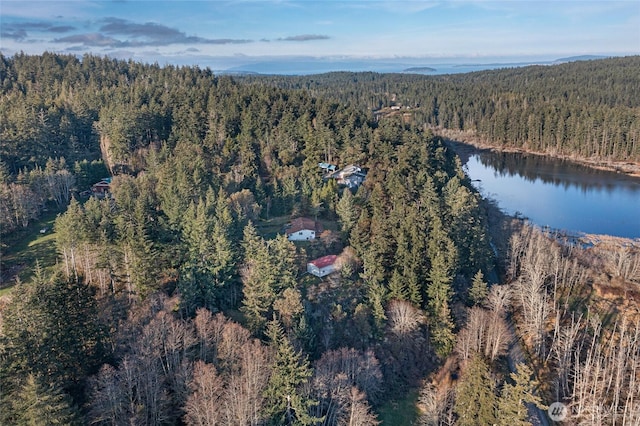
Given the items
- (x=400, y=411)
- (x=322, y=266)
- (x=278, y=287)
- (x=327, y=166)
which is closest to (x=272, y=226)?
(x=322, y=266)

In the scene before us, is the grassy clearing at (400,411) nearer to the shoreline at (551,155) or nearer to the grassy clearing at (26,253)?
the grassy clearing at (26,253)

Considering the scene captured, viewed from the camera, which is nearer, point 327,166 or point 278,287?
point 278,287

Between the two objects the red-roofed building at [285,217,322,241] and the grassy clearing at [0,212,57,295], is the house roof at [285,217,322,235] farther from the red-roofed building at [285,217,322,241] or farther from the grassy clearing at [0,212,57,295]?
the grassy clearing at [0,212,57,295]

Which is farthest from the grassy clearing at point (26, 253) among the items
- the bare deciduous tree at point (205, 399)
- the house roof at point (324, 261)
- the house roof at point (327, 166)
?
the house roof at point (327, 166)

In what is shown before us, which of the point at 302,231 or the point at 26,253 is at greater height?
the point at 302,231

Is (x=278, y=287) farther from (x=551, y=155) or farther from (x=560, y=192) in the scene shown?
(x=551, y=155)

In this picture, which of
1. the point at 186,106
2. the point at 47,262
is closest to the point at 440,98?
the point at 186,106

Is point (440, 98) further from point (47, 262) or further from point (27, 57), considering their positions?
point (47, 262)
